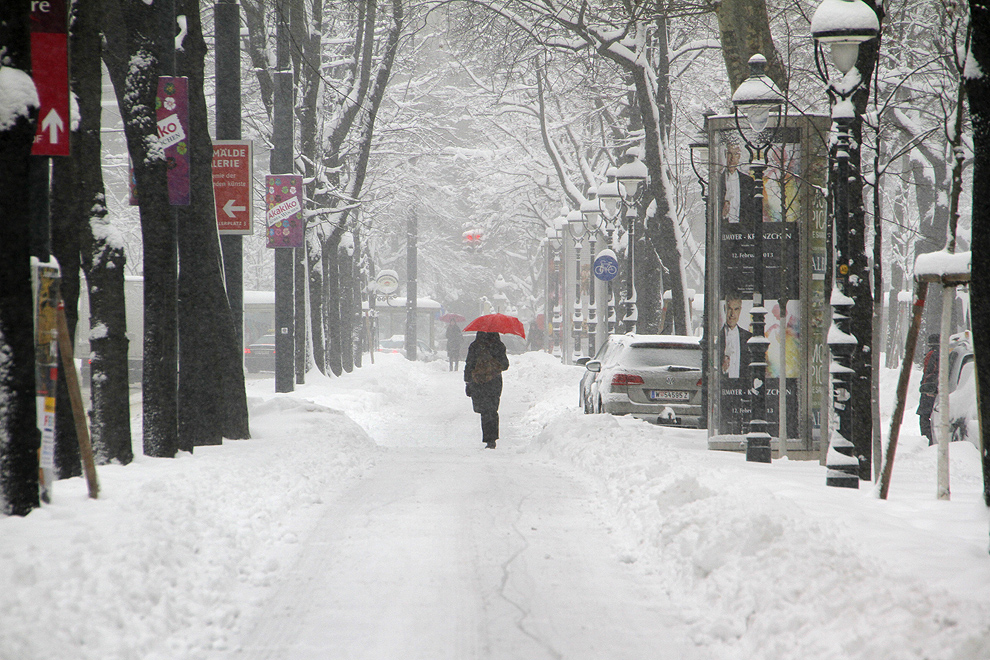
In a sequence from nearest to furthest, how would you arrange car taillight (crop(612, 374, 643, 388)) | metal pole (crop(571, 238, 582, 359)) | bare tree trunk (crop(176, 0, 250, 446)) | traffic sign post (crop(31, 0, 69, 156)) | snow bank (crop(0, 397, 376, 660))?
snow bank (crop(0, 397, 376, 660)) → traffic sign post (crop(31, 0, 69, 156)) → bare tree trunk (crop(176, 0, 250, 446)) → car taillight (crop(612, 374, 643, 388)) → metal pole (crop(571, 238, 582, 359))

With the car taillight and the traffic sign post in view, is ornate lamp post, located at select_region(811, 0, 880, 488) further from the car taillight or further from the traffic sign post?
the car taillight

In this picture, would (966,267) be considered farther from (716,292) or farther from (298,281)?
(298,281)

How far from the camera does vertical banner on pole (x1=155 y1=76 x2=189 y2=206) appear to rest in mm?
9875

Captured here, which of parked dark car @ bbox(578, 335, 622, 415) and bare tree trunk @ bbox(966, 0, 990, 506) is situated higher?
bare tree trunk @ bbox(966, 0, 990, 506)

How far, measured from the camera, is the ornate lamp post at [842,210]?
8.31m

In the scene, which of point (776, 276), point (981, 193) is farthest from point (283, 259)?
point (981, 193)

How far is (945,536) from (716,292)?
707cm

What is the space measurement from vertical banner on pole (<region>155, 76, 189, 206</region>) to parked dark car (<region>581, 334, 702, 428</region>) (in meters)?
7.81

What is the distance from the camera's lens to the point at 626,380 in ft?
51.8

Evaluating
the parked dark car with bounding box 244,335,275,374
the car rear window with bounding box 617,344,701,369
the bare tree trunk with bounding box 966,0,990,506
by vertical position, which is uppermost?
the bare tree trunk with bounding box 966,0,990,506

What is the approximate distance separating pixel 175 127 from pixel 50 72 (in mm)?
3191

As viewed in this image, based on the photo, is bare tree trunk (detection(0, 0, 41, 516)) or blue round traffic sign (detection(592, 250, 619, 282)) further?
blue round traffic sign (detection(592, 250, 619, 282))

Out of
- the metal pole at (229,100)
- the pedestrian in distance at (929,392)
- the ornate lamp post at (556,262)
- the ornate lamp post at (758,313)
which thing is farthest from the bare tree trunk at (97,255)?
the ornate lamp post at (556,262)

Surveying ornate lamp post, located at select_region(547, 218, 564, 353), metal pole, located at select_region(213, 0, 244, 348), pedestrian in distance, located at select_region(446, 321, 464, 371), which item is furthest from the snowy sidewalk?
pedestrian in distance, located at select_region(446, 321, 464, 371)
